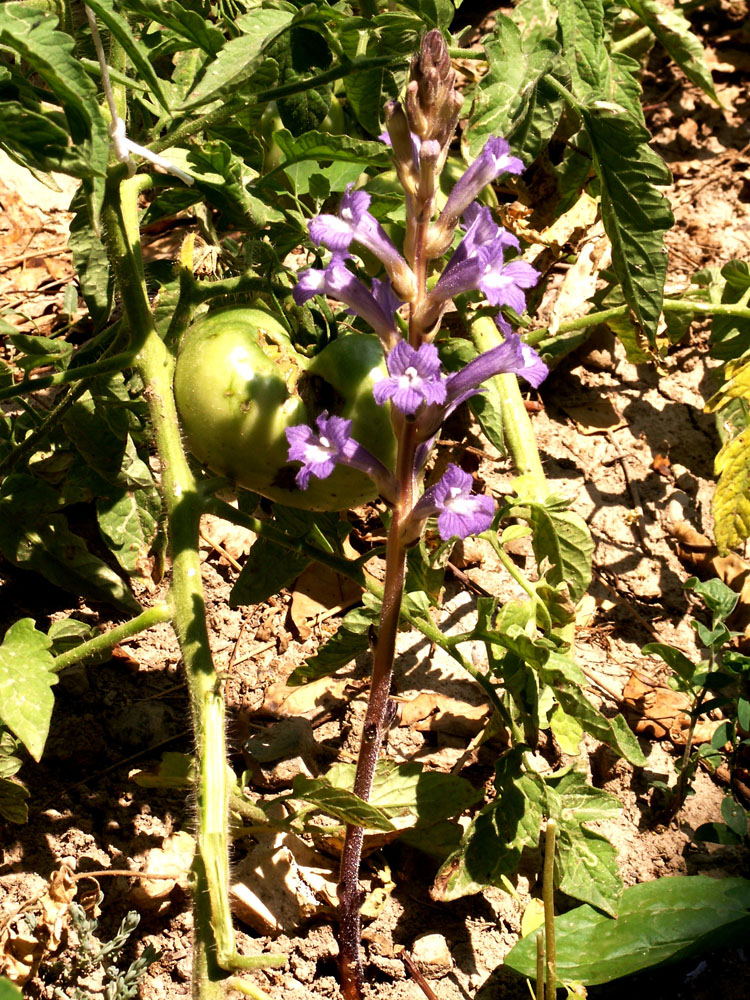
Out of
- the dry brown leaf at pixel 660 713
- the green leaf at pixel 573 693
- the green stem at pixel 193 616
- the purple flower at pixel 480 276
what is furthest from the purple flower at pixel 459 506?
the dry brown leaf at pixel 660 713

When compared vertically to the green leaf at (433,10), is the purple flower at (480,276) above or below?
below

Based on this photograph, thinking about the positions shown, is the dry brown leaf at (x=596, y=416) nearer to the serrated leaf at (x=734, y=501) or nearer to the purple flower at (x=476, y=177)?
the serrated leaf at (x=734, y=501)

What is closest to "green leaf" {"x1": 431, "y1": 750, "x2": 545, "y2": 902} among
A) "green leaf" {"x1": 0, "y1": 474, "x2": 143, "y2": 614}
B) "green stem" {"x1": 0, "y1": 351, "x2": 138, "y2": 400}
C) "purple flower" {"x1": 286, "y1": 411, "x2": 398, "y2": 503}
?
"purple flower" {"x1": 286, "y1": 411, "x2": 398, "y2": 503}

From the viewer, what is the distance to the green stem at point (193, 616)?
137cm

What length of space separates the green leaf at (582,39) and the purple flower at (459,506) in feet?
3.19

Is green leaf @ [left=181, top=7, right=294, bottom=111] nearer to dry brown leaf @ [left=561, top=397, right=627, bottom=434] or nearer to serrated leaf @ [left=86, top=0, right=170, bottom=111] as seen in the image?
serrated leaf @ [left=86, top=0, right=170, bottom=111]

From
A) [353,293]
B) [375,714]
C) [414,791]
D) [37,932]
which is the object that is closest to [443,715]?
[414,791]

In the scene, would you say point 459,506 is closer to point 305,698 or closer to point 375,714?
point 375,714

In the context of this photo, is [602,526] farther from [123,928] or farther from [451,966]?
[123,928]

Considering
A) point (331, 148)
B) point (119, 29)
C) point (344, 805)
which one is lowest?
point (344, 805)

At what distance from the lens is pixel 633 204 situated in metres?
1.85

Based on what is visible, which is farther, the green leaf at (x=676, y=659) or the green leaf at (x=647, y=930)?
the green leaf at (x=676, y=659)

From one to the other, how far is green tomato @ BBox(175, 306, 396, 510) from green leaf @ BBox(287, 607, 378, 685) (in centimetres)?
25

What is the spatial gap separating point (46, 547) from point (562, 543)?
3.38ft
